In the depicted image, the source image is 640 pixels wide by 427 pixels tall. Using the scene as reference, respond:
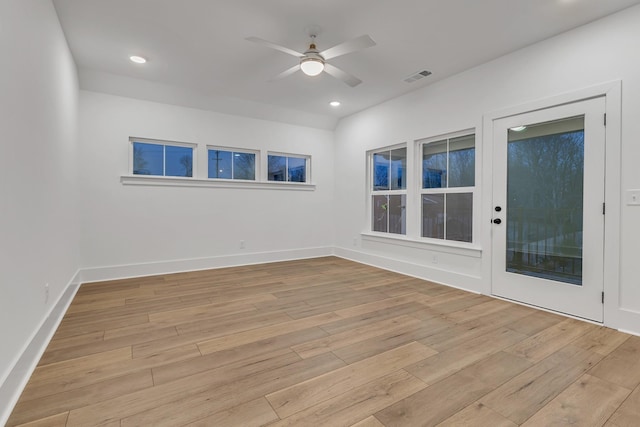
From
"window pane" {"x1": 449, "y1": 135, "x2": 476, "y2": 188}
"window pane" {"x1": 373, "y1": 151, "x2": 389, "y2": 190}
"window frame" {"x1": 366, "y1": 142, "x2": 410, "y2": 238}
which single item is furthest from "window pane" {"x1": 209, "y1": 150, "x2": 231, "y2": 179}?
"window pane" {"x1": 449, "y1": 135, "x2": 476, "y2": 188}

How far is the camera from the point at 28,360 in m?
1.82

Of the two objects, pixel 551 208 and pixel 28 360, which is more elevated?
pixel 551 208

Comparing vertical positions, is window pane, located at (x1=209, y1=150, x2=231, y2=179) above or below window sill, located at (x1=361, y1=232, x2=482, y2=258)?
above

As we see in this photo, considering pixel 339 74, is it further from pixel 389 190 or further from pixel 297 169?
pixel 297 169

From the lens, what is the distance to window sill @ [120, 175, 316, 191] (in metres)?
4.32

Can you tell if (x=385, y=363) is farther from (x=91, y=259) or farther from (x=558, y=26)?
(x=91, y=259)

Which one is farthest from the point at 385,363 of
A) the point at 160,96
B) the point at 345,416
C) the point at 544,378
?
the point at 160,96

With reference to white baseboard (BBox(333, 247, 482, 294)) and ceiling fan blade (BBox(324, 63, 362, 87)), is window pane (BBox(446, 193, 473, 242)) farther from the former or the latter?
ceiling fan blade (BBox(324, 63, 362, 87))

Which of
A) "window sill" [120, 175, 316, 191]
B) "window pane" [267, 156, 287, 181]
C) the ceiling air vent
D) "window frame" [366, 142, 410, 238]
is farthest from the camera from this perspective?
"window pane" [267, 156, 287, 181]

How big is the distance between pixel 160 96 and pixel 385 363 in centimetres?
450

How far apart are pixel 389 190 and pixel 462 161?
137cm

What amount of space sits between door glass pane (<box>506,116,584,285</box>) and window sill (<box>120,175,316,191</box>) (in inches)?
137

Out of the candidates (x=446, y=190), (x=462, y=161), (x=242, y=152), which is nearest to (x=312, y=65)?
(x=462, y=161)

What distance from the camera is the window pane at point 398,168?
4734 mm
